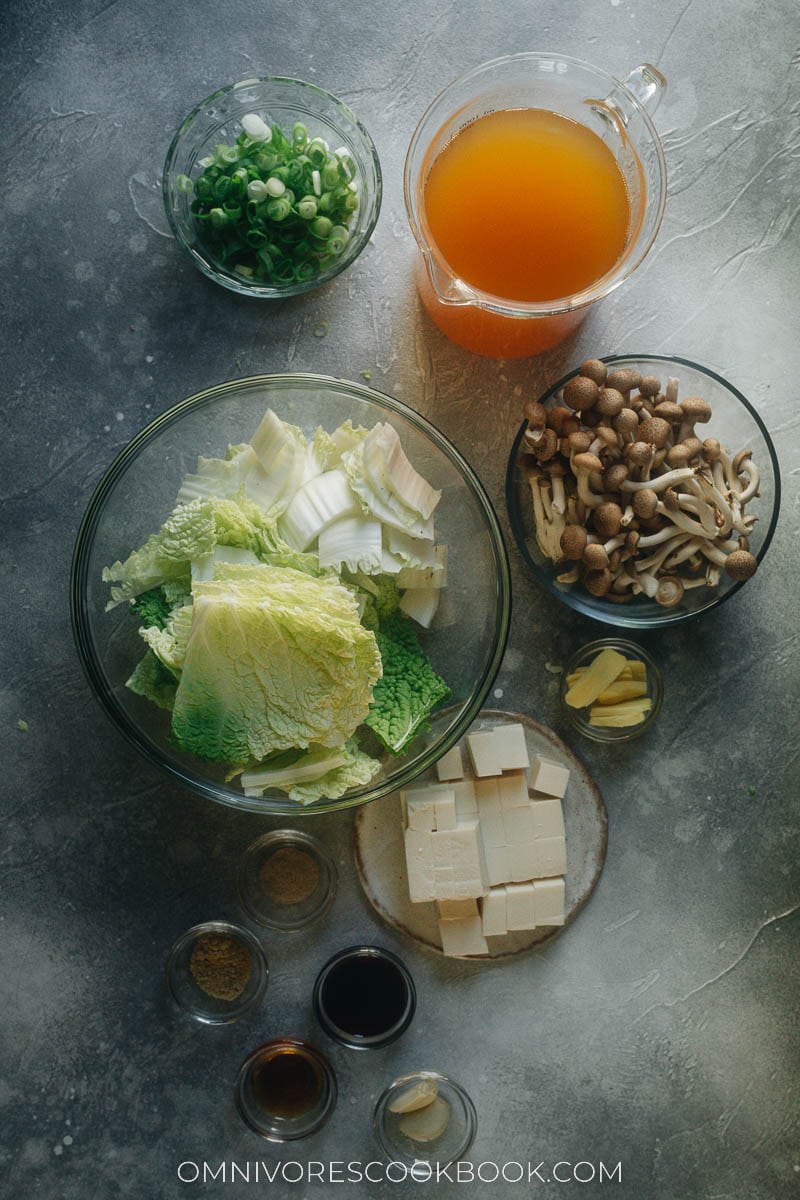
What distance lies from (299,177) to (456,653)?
934 mm

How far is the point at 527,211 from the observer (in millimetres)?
1608

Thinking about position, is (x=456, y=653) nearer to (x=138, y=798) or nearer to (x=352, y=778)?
(x=352, y=778)

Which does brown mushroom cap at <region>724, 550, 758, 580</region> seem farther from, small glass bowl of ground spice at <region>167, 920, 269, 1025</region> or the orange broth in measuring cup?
small glass bowl of ground spice at <region>167, 920, 269, 1025</region>

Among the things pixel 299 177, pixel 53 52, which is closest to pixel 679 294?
pixel 299 177

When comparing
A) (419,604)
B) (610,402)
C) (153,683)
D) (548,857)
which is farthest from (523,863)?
(610,402)

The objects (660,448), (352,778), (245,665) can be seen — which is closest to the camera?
(245,665)

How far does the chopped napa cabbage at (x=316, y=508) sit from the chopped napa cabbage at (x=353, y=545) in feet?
0.05

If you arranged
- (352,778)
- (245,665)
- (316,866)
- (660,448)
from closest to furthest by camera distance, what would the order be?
1. (245,665)
2. (352,778)
3. (660,448)
4. (316,866)

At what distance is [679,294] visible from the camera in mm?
1893

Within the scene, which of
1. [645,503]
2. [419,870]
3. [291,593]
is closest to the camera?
[291,593]

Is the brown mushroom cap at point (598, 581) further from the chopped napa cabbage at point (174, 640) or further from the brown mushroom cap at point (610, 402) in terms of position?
the chopped napa cabbage at point (174, 640)

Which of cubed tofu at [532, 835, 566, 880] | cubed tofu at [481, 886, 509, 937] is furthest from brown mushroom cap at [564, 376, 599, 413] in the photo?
cubed tofu at [481, 886, 509, 937]

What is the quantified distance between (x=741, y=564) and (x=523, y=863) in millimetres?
717

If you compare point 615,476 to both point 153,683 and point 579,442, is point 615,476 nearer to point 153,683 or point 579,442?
point 579,442
